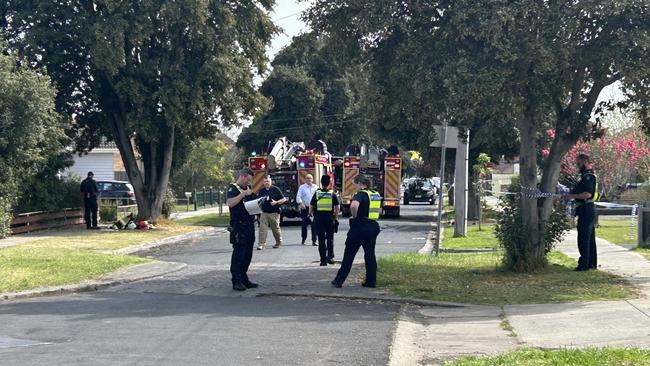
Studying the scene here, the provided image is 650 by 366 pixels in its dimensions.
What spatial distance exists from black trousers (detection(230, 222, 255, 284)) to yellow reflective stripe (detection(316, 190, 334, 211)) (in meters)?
3.27

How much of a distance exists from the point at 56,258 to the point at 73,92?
13.9 metres

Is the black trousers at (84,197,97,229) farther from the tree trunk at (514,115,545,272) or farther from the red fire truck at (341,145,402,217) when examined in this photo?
the tree trunk at (514,115,545,272)

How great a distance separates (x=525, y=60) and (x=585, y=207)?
115 inches

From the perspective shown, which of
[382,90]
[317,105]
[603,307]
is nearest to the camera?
[603,307]

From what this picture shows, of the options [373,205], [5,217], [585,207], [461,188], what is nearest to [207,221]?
[5,217]

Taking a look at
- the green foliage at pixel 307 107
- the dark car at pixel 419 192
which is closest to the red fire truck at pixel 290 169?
the green foliage at pixel 307 107

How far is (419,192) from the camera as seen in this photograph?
5822 centimetres

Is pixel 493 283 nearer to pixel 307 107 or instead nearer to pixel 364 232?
pixel 364 232

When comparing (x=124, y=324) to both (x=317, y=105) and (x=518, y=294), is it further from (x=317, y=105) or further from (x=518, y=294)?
(x=317, y=105)

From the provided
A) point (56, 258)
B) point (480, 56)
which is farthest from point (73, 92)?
point (480, 56)

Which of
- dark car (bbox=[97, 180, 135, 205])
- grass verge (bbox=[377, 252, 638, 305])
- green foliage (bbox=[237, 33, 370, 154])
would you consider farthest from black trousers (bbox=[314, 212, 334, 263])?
green foliage (bbox=[237, 33, 370, 154])

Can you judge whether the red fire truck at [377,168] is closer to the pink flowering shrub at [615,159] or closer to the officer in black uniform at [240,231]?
the pink flowering shrub at [615,159]

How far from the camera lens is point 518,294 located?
1220 centimetres

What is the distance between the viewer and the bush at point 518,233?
46.7ft
